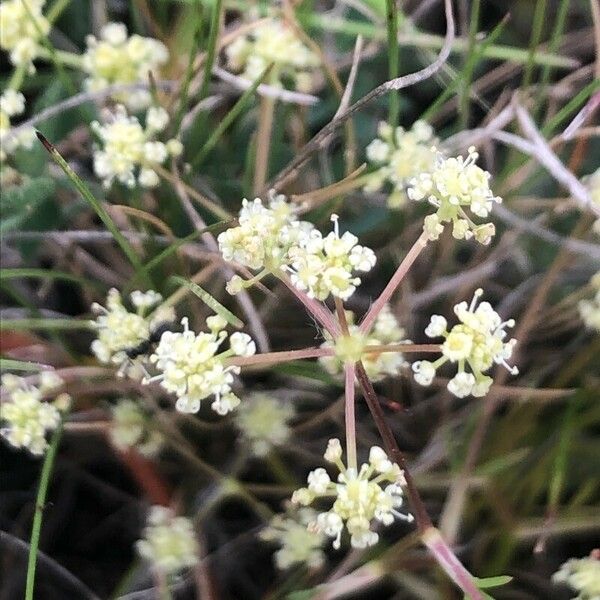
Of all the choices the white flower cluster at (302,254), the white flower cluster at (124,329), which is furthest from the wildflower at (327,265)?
the white flower cluster at (124,329)

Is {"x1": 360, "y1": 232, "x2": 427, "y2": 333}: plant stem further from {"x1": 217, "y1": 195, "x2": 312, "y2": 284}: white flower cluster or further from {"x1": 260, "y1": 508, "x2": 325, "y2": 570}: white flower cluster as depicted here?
{"x1": 260, "y1": 508, "x2": 325, "y2": 570}: white flower cluster

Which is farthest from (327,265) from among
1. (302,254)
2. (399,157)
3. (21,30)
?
(21,30)

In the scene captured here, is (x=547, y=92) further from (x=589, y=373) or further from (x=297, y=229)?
(x=297, y=229)

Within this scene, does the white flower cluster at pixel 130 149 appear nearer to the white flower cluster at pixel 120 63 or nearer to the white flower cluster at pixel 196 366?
the white flower cluster at pixel 120 63

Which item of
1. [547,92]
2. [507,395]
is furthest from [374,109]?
[507,395]

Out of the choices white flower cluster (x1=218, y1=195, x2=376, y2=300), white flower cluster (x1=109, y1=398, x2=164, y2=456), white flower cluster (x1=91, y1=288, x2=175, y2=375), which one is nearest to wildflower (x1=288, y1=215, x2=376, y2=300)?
white flower cluster (x1=218, y1=195, x2=376, y2=300)

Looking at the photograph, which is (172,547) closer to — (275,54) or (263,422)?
(263,422)
